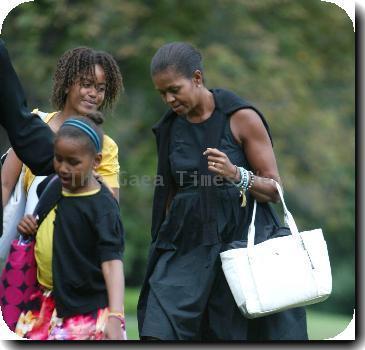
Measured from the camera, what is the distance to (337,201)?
17078 millimetres

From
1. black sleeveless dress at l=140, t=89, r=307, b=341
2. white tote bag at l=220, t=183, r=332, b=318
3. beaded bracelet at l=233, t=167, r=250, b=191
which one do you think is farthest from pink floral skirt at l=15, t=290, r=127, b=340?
beaded bracelet at l=233, t=167, r=250, b=191

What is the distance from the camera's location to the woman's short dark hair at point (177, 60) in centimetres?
495

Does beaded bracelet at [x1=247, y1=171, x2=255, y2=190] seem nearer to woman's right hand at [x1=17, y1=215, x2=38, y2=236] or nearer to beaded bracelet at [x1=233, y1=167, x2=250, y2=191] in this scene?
beaded bracelet at [x1=233, y1=167, x2=250, y2=191]

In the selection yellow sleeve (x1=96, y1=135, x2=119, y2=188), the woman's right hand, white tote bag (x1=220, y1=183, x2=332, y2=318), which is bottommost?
white tote bag (x1=220, y1=183, x2=332, y2=318)

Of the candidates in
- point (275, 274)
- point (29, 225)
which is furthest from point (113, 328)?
point (275, 274)

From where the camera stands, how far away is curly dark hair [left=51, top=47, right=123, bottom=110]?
533 centimetres

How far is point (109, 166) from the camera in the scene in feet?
16.4

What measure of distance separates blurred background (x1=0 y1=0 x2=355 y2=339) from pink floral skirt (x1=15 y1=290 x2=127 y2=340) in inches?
292

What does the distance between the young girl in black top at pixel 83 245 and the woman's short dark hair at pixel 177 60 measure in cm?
55

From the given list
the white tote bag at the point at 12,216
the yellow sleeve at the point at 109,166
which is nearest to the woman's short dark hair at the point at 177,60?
the yellow sleeve at the point at 109,166

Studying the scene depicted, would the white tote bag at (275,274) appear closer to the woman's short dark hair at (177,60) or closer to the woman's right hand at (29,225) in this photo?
the woman's short dark hair at (177,60)

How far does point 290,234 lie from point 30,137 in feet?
4.77

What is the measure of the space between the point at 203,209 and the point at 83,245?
76cm

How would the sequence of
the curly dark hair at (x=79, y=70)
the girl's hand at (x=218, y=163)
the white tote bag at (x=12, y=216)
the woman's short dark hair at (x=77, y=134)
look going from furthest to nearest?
1. the curly dark hair at (x=79, y=70)
2. the white tote bag at (x=12, y=216)
3. the girl's hand at (x=218, y=163)
4. the woman's short dark hair at (x=77, y=134)
